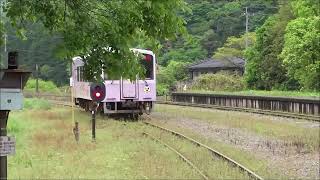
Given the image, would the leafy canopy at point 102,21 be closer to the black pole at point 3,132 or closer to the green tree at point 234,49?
the black pole at point 3,132

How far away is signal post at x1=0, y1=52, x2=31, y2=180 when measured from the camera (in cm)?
435

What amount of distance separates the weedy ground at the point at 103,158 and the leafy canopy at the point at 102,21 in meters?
4.54

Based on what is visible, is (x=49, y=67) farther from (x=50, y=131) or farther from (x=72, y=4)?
(x=72, y=4)

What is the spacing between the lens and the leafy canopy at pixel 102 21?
460 centimetres

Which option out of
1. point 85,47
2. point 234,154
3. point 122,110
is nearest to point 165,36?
point 85,47

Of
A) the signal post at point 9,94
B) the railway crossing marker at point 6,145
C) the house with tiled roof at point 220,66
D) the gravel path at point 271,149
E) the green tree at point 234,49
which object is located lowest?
the gravel path at point 271,149

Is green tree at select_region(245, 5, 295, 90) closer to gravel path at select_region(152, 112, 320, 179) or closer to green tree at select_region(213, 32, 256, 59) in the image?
green tree at select_region(213, 32, 256, 59)

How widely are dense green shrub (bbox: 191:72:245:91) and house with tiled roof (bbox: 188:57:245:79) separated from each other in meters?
10.0

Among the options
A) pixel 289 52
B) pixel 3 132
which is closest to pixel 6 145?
pixel 3 132

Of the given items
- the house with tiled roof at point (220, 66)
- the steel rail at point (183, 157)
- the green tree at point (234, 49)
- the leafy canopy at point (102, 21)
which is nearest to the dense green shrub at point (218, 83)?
the house with tiled roof at point (220, 66)

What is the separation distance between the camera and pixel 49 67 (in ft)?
231

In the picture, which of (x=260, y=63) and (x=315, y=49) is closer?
(x=315, y=49)

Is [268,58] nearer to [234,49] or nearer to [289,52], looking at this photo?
[289,52]

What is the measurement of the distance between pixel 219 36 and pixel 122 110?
157 feet
